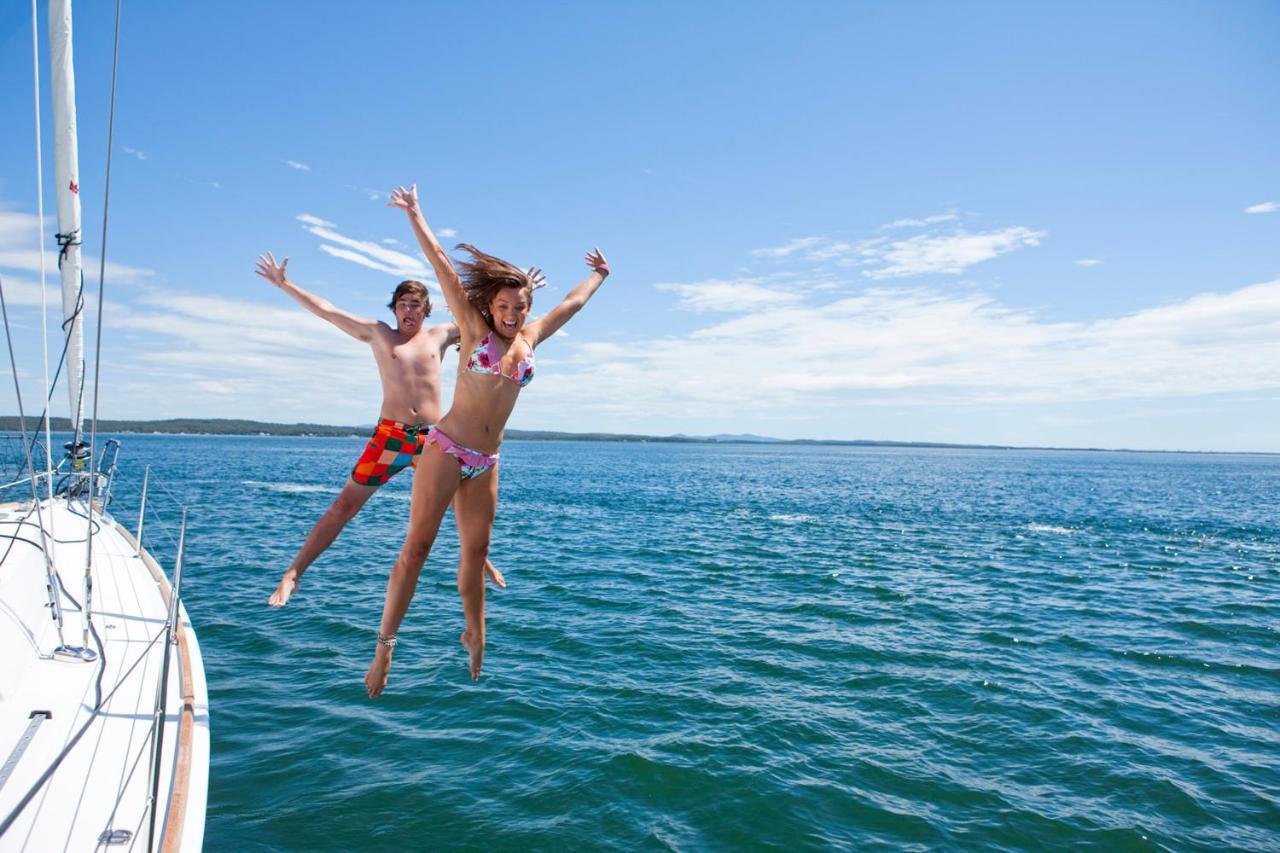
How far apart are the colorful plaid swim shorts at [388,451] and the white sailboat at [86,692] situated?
1.44 m

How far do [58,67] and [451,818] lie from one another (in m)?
11.5

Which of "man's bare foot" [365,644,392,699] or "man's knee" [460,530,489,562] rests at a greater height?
"man's knee" [460,530,489,562]

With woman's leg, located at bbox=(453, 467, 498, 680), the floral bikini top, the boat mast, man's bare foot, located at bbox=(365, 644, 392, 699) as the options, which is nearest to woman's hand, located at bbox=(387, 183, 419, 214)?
the floral bikini top

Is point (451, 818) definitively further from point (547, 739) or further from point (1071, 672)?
point (1071, 672)

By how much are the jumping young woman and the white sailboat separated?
1.57 metres

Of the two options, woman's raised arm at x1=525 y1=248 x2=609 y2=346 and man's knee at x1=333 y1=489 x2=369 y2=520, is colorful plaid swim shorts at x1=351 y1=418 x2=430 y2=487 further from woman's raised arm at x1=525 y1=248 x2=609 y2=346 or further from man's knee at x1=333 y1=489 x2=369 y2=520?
woman's raised arm at x1=525 y1=248 x2=609 y2=346

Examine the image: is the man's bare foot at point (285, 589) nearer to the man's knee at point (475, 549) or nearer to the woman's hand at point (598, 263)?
the man's knee at point (475, 549)

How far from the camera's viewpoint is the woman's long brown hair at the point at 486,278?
189 inches

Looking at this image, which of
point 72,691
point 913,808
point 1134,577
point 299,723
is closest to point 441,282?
point 72,691

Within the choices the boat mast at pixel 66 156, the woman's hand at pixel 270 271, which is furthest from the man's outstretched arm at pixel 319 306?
the boat mast at pixel 66 156

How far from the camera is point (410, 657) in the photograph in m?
16.1

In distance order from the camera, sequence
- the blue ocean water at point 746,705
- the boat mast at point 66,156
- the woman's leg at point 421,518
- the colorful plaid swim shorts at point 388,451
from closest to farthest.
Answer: the woman's leg at point 421,518
the colorful plaid swim shorts at point 388,451
the boat mast at point 66,156
the blue ocean water at point 746,705

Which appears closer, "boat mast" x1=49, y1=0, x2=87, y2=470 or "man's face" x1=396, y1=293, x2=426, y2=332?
"man's face" x1=396, y1=293, x2=426, y2=332

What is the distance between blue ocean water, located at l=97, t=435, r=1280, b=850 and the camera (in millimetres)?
10039
